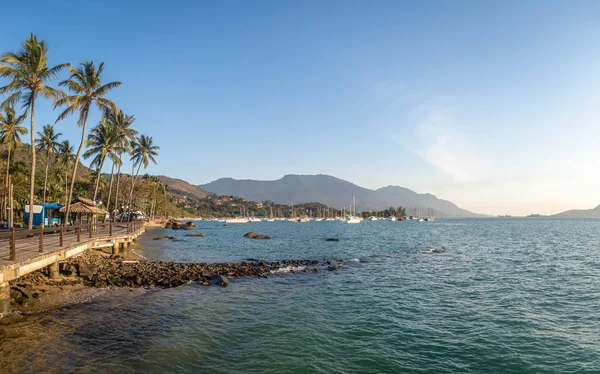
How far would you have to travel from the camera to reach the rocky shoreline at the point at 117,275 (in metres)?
16.4

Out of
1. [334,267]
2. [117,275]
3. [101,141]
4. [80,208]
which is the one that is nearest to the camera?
[117,275]

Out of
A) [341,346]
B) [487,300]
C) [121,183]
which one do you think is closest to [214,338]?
[341,346]

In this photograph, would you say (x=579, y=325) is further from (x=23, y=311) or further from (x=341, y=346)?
(x=23, y=311)

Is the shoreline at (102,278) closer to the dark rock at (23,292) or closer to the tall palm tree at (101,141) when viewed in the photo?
the dark rock at (23,292)

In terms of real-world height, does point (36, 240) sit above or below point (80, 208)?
below

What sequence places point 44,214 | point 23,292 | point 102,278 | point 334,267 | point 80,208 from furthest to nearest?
point 44,214, point 80,208, point 334,267, point 102,278, point 23,292

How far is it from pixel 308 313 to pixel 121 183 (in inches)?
3225

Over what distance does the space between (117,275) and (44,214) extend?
2707 centimetres

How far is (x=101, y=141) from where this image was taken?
5412cm

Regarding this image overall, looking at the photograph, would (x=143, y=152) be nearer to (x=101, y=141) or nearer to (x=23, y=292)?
(x=101, y=141)

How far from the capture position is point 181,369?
9.84 m

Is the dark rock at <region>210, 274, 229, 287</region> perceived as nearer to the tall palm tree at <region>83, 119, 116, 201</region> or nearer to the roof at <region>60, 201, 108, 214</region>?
the roof at <region>60, 201, 108, 214</region>

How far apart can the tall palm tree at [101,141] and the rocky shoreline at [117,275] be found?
28.7m

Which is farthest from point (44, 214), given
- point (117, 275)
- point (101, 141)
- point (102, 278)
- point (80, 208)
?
point (102, 278)
